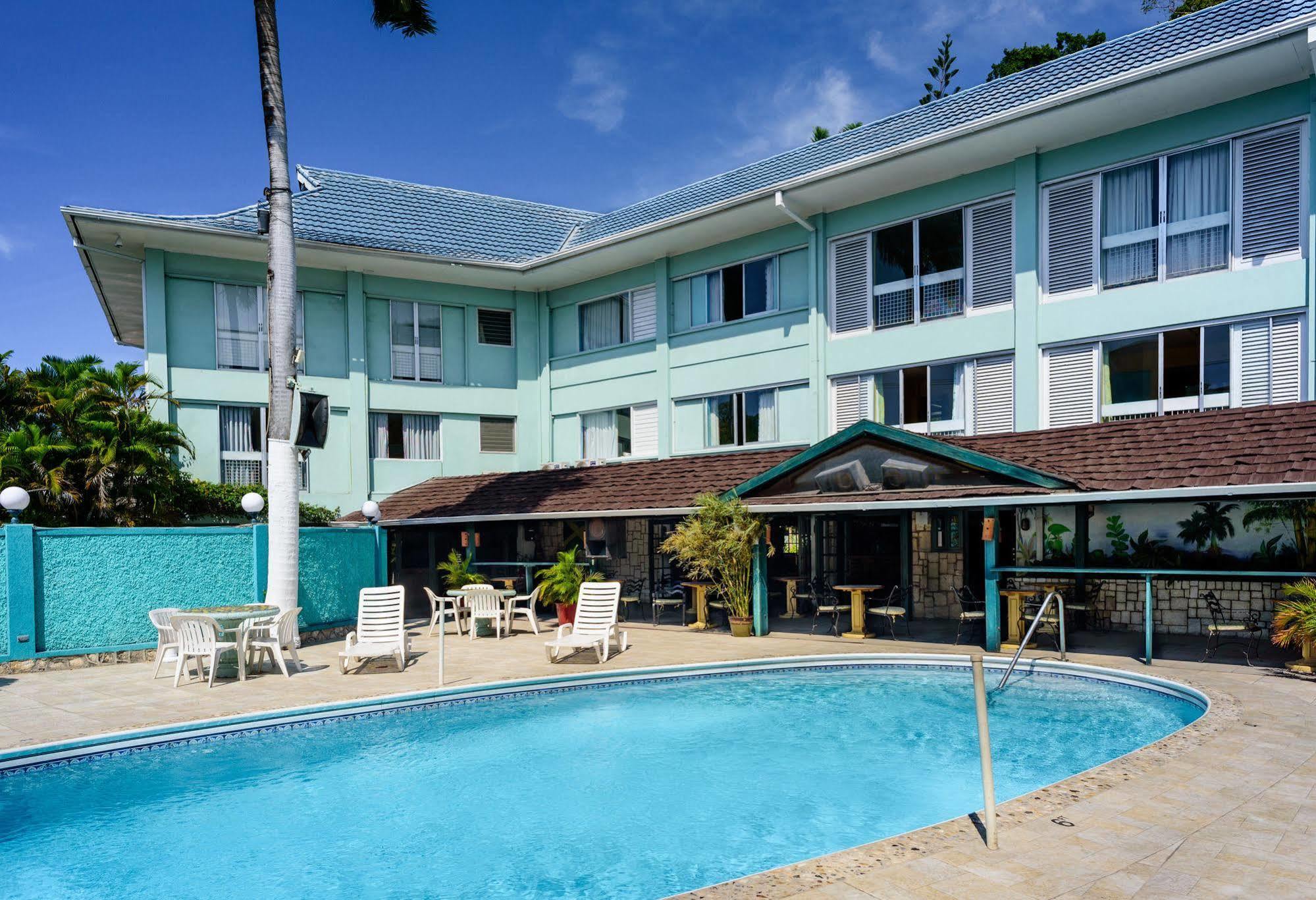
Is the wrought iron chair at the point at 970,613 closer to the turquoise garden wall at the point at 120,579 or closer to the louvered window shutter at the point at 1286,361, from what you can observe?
the louvered window shutter at the point at 1286,361

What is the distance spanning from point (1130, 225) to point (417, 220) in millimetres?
18786

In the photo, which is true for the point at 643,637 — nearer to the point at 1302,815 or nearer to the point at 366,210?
the point at 1302,815

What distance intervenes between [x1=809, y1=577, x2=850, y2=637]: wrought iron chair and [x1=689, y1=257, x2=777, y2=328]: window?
685cm

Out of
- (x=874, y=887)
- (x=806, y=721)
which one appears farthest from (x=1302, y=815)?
(x=806, y=721)

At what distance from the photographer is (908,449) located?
1492cm

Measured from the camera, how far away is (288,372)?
1612cm

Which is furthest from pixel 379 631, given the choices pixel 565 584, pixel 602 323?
pixel 602 323

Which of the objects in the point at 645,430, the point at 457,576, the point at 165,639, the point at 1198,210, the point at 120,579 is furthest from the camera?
the point at 645,430

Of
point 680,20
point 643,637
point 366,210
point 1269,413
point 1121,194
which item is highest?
point 680,20

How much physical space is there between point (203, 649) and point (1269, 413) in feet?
51.9

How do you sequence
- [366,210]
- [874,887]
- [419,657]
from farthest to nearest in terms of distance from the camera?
[366,210], [419,657], [874,887]

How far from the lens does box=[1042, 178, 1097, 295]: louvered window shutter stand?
1725 centimetres

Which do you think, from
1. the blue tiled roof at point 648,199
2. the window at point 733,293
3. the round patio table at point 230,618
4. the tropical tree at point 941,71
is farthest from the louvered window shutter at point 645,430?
the tropical tree at point 941,71

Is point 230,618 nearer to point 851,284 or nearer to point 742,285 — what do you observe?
point 742,285
